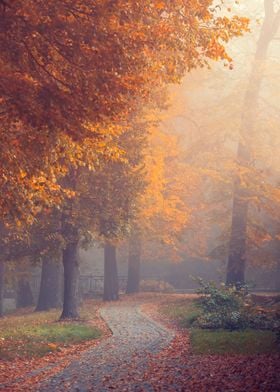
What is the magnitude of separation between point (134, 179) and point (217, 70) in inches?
323

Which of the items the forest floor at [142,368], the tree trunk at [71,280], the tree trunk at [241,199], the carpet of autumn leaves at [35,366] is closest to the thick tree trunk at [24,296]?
the tree trunk at [71,280]

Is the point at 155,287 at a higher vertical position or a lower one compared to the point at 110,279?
lower

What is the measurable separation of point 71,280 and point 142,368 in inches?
399

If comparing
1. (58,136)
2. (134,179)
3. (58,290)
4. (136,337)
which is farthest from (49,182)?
(58,290)

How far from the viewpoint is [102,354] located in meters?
13.0

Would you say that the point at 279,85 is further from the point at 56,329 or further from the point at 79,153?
the point at 79,153

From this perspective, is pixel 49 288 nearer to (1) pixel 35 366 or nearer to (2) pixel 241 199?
(2) pixel 241 199

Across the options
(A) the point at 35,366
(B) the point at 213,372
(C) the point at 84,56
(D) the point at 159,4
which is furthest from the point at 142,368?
(D) the point at 159,4

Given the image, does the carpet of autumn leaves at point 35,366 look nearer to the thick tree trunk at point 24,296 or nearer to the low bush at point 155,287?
the thick tree trunk at point 24,296

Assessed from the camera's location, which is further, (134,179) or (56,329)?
(134,179)

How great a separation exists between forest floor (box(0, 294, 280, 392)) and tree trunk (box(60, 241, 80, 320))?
400cm

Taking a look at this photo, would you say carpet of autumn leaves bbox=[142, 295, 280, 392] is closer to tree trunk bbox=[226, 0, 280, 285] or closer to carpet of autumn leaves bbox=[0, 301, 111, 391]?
carpet of autumn leaves bbox=[0, 301, 111, 391]

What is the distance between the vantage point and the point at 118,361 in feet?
39.2

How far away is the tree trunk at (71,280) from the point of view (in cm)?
2045
